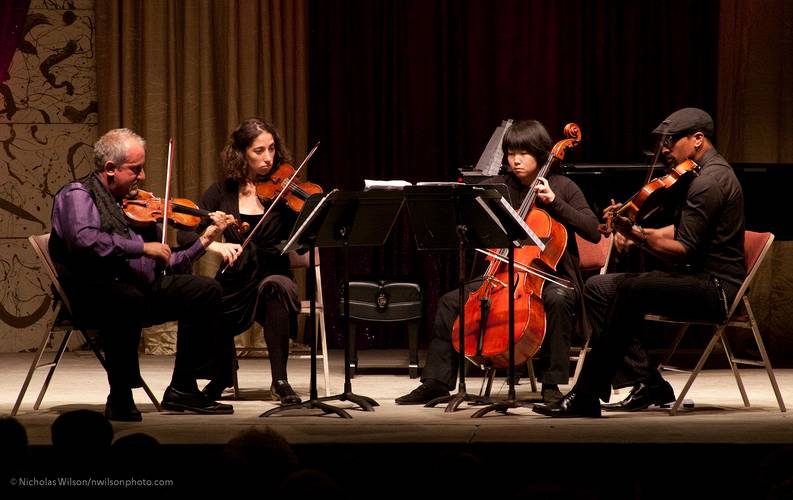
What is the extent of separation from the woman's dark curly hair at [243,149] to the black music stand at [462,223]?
105 centimetres

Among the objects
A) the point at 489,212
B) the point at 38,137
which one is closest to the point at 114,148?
the point at 489,212

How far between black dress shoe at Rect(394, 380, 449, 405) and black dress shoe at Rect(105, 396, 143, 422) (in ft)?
3.55

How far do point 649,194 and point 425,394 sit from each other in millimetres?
1235

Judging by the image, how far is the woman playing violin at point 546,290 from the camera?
4445 millimetres

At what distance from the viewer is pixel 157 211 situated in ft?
14.4

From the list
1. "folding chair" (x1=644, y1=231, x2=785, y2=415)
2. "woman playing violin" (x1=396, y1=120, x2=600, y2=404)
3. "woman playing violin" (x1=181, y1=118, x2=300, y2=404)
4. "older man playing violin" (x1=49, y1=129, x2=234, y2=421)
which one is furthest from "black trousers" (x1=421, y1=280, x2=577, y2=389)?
"older man playing violin" (x1=49, y1=129, x2=234, y2=421)

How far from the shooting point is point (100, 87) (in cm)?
684

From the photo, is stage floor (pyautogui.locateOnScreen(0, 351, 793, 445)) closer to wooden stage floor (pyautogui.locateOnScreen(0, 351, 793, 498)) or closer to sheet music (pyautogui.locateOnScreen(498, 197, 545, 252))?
wooden stage floor (pyautogui.locateOnScreen(0, 351, 793, 498))

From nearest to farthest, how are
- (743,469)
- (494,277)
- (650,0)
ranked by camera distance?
(743,469) → (494,277) → (650,0)

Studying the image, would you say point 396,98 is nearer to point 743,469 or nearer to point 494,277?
point 494,277

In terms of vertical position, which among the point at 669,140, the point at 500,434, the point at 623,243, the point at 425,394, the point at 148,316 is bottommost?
the point at 425,394

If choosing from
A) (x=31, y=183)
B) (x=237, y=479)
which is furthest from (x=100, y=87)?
(x=237, y=479)

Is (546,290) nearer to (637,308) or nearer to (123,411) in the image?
(637,308)

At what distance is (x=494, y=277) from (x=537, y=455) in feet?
4.29
